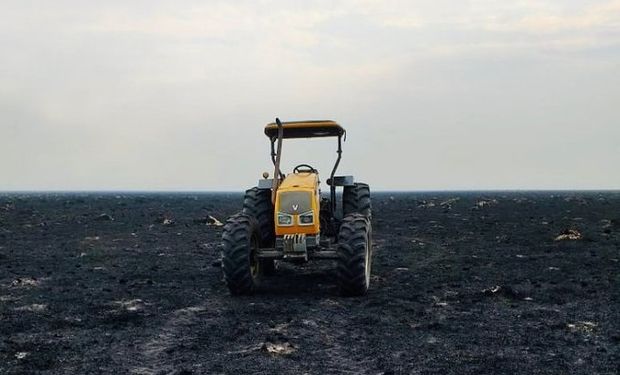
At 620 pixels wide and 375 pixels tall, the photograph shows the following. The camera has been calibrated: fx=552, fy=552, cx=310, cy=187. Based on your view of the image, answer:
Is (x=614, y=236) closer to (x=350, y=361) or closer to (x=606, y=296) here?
(x=606, y=296)

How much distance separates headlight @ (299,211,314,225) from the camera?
11312mm

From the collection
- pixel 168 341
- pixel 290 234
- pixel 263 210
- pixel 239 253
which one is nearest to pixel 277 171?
pixel 263 210

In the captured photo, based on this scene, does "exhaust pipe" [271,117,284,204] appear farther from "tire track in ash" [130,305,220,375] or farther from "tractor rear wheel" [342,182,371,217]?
"tire track in ash" [130,305,220,375]

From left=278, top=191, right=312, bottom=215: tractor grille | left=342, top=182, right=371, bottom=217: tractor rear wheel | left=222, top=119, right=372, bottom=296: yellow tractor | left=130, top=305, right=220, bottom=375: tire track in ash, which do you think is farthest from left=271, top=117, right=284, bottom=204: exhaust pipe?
left=130, top=305, right=220, bottom=375: tire track in ash

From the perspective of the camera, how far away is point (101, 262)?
17.0 m

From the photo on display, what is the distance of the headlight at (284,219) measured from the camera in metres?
11.3

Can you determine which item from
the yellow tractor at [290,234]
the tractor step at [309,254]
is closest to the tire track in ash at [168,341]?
the yellow tractor at [290,234]

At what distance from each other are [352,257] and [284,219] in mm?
1662

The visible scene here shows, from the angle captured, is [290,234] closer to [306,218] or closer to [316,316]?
[306,218]

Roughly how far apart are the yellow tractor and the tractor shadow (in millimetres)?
651

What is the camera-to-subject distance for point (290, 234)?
1127 cm

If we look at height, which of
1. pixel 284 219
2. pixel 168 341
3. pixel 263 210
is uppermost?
pixel 263 210

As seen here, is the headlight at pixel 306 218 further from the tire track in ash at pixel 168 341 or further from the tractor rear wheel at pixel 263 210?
the tire track in ash at pixel 168 341

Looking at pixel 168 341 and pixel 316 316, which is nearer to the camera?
pixel 168 341
